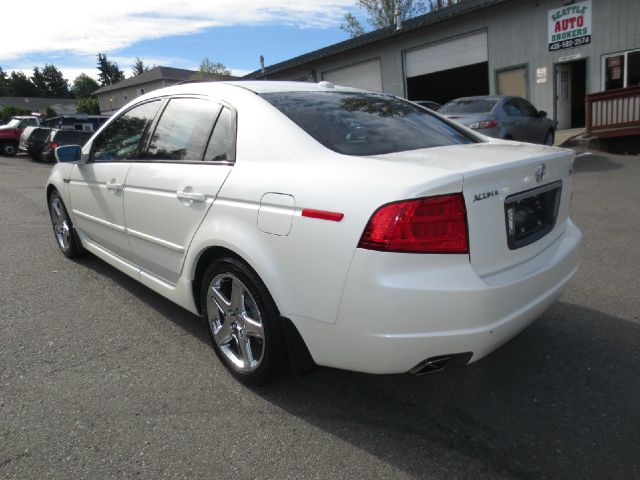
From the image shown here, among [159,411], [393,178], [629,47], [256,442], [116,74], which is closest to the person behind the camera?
[393,178]

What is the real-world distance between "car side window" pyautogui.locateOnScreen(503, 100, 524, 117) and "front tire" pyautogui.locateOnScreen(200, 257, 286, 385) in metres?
8.98

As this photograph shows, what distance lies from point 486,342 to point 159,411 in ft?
5.44

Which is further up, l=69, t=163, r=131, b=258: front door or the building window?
the building window

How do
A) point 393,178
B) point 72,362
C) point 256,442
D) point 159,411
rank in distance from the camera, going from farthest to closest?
point 72,362 → point 159,411 → point 256,442 → point 393,178

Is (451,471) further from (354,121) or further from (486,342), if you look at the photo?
(354,121)

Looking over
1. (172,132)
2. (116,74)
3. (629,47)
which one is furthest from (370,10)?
(116,74)

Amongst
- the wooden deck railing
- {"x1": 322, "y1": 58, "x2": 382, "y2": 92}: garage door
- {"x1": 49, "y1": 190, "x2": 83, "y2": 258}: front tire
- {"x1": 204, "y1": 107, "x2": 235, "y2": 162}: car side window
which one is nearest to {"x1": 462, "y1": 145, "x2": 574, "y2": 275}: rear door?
{"x1": 204, "y1": 107, "x2": 235, "y2": 162}: car side window

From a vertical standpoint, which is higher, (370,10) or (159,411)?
(370,10)

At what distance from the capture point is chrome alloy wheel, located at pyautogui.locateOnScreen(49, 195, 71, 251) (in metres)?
5.14

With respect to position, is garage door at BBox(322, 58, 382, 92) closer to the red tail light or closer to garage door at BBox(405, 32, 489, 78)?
garage door at BBox(405, 32, 489, 78)

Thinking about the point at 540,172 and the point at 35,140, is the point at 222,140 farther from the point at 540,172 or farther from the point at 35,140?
the point at 35,140

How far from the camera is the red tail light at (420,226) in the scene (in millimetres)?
2008

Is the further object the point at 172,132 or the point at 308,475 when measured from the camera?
the point at 172,132

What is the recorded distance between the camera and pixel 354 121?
2.86 meters
